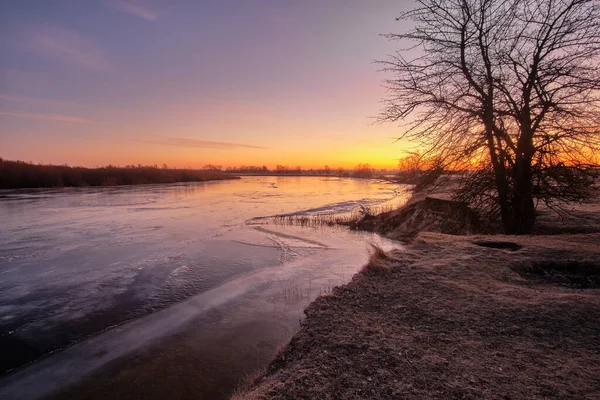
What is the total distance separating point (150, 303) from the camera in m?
7.09

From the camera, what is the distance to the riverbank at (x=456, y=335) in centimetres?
299

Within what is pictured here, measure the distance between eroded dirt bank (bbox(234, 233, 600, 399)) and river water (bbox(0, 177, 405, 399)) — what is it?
1175 mm

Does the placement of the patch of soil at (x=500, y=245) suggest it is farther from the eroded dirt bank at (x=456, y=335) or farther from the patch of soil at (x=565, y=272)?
the patch of soil at (x=565, y=272)

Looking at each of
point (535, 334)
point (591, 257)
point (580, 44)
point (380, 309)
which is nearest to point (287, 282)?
point (380, 309)

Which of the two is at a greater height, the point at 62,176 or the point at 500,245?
the point at 62,176

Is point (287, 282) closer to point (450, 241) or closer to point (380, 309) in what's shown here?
point (380, 309)

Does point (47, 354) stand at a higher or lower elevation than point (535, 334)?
lower

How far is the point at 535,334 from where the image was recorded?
3.81 metres

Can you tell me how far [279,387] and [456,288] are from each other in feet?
12.3

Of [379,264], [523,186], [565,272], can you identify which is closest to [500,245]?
[523,186]

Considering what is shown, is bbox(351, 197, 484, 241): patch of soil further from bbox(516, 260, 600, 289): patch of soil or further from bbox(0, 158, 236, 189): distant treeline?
bbox(0, 158, 236, 189): distant treeline

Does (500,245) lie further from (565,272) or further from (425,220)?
(425,220)

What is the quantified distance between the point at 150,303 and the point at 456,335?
6.41m

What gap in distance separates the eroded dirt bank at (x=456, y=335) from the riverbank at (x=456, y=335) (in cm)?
1
